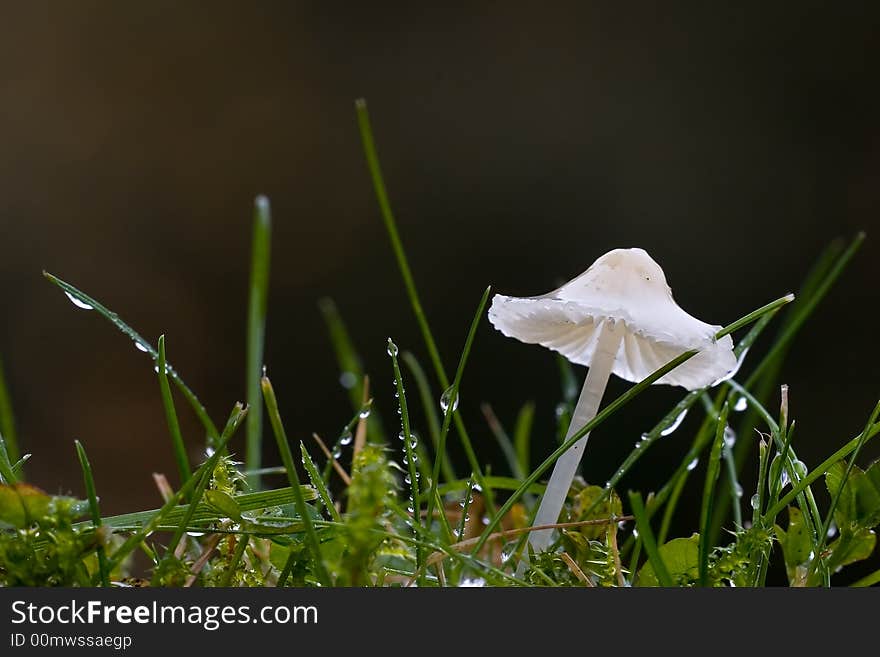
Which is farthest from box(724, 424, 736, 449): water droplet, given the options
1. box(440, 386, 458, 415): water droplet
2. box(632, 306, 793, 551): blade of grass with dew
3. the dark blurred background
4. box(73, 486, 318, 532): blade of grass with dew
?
the dark blurred background

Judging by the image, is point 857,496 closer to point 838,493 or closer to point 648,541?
point 838,493

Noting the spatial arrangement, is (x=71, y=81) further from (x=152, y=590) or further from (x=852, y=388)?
(x=152, y=590)

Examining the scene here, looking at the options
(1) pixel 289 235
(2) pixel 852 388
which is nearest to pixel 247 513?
(2) pixel 852 388

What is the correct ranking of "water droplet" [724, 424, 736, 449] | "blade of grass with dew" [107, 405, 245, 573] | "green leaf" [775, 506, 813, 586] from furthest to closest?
"water droplet" [724, 424, 736, 449]
"green leaf" [775, 506, 813, 586]
"blade of grass with dew" [107, 405, 245, 573]

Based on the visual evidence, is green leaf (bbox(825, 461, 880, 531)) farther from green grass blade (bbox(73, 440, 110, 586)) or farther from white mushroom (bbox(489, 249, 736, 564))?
green grass blade (bbox(73, 440, 110, 586))

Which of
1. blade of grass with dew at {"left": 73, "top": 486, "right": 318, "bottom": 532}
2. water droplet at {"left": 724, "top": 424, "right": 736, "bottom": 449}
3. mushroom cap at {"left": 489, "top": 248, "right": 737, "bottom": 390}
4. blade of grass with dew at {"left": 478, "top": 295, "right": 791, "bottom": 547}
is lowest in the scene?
water droplet at {"left": 724, "top": 424, "right": 736, "bottom": 449}

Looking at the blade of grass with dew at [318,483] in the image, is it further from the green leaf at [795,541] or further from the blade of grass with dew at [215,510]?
the green leaf at [795,541]
